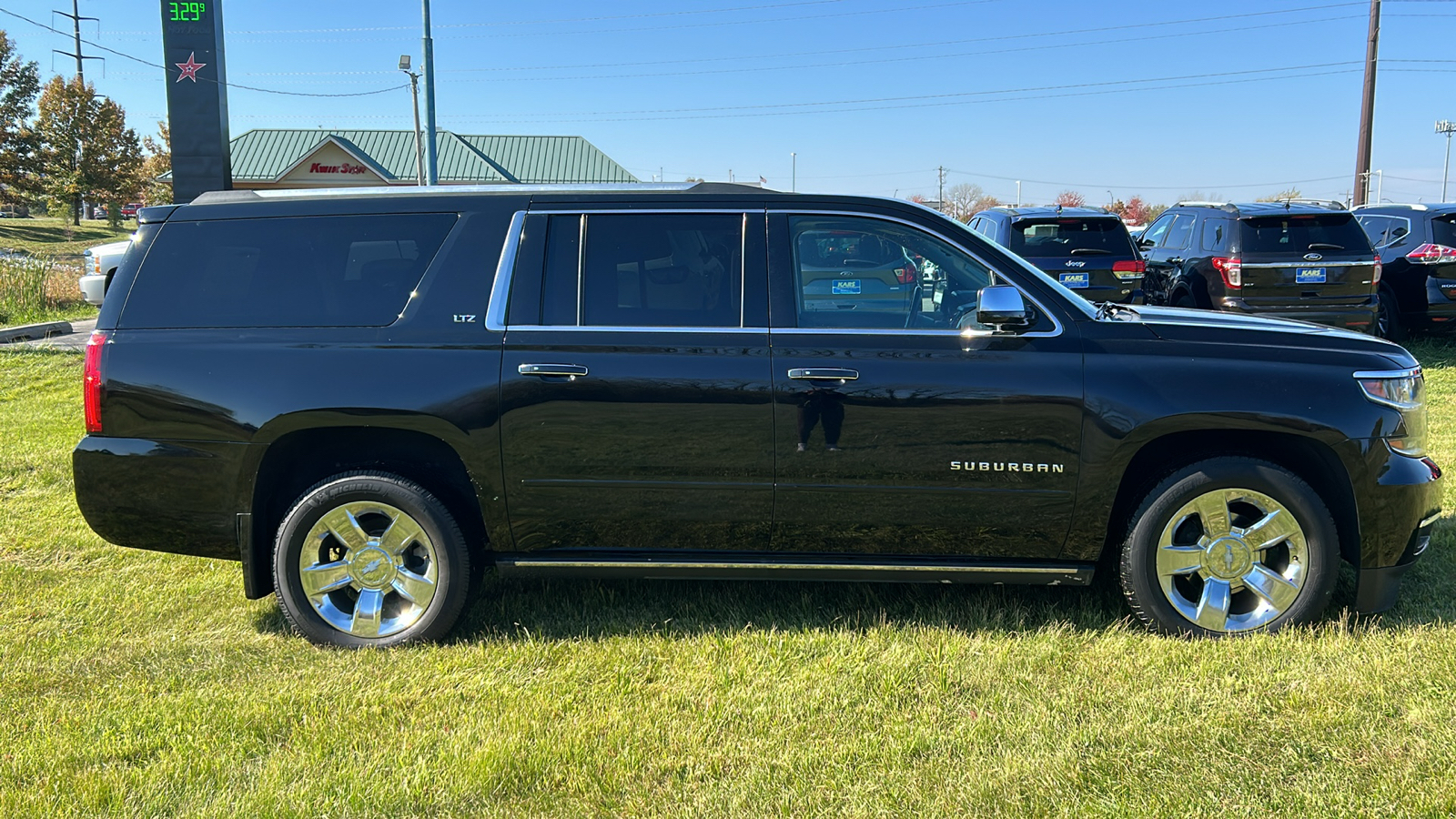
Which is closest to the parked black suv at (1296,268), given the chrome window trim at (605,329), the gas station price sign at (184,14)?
the chrome window trim at (605,329)

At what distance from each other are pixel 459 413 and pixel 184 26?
433 inches

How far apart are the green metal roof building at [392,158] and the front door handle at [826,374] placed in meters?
39.0

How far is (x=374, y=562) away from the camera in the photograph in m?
4.17

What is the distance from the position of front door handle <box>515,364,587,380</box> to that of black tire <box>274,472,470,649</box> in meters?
0.66

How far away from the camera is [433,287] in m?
4.11

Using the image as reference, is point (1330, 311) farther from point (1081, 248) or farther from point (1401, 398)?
point (1401, 398)

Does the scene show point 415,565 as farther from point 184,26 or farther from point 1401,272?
point 1401,272

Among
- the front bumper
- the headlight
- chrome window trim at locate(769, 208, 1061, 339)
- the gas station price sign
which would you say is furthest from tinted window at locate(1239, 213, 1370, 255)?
the gas station price sign

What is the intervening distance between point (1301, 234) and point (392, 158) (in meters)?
43.2

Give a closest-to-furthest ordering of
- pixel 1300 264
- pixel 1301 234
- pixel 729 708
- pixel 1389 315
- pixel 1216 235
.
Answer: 1. pixel 729 708
2. pixel 1300 264
3. pixel 1301 234
4. pixel 1216 235
5. pixel 1389 315

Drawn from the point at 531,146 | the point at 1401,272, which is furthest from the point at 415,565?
the point at 531,146

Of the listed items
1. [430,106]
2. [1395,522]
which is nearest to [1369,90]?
[430,106]

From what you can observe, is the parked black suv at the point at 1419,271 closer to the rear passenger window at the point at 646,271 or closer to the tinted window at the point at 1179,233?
the tinted window at the point at 1179,233

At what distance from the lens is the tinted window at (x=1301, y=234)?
34.9 ft
